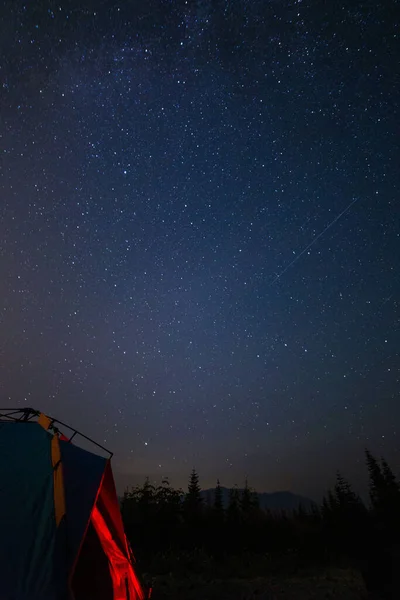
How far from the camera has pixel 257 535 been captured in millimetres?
22266

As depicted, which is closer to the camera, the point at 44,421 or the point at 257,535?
the point at 44,421

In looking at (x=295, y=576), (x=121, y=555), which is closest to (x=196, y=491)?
(x=295, y=576)

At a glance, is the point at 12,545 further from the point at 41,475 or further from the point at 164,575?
the point at 164,575

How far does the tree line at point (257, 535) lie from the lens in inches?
602

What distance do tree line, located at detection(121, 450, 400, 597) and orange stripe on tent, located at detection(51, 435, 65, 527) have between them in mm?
10131

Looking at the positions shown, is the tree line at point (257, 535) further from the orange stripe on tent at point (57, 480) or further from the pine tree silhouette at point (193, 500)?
the orange stripe on tent at point (57, 480)

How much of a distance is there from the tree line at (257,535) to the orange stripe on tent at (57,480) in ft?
33.2

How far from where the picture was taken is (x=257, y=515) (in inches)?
1076

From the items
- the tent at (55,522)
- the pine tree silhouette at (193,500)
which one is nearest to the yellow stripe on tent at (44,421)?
the tent at (55,522)

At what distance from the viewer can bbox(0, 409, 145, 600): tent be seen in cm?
495

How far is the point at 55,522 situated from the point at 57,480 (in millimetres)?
590

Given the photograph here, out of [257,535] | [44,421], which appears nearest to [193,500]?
[257,535]

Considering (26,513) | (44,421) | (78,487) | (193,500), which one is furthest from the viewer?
(193,500)

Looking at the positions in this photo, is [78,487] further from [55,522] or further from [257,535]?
[257,535]
